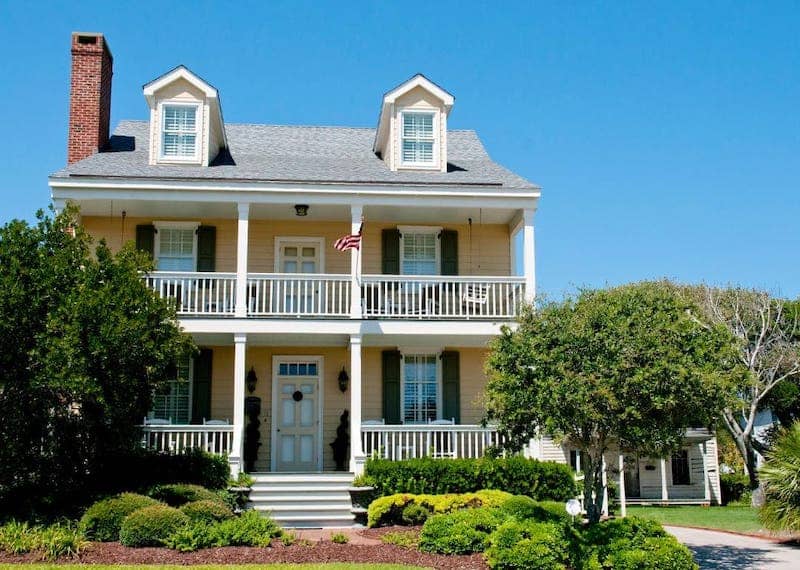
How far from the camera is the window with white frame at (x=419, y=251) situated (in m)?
21.5

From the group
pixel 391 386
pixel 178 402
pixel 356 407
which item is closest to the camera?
pixel 356 407

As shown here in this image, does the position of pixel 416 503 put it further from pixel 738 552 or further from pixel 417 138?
pixel 417 138

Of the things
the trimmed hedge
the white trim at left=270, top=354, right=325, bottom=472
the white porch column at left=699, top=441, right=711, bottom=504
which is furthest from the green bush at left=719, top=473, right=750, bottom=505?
the white trim at left=270, top=354, right=325, bottom=472

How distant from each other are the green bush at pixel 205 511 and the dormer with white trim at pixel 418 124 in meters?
9.55

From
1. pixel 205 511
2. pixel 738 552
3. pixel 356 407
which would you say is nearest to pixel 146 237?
pixel 356 407

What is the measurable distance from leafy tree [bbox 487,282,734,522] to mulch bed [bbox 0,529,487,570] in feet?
7.09

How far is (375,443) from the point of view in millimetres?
20141

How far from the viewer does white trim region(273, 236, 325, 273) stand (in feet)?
70.0

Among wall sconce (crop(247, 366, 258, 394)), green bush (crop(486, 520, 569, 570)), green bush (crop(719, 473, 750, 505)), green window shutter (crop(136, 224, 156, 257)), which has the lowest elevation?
green bush (crop(719, 473, 750, 505))

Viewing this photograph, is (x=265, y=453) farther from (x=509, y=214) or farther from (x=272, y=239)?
(x=509, y=214)

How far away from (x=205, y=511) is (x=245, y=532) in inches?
42.0

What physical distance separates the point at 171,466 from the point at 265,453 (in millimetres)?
3748

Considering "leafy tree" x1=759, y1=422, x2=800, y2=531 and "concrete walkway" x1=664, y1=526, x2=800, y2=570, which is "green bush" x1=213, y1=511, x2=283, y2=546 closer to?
"concrete walkway" x1=664, y1=526, x2=800, y2=570

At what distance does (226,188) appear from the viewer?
1925cm
